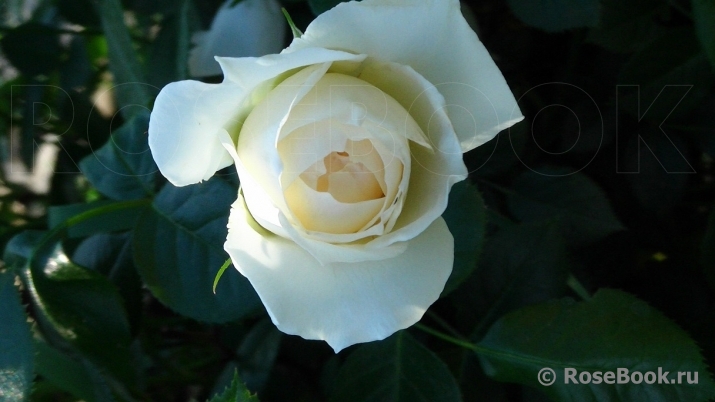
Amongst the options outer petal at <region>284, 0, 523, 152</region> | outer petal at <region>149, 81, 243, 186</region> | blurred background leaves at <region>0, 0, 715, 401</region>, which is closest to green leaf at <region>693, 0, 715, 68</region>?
blurred background leaves at <region>0, 0, 715, 401</region>

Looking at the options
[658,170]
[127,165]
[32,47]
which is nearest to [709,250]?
[658,170]

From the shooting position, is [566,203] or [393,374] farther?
[566,203]

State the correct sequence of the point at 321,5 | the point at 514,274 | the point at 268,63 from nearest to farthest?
the point at 268,63
the point at 321,5
the point at 514,274

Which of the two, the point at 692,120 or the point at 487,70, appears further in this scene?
the point at 692,120

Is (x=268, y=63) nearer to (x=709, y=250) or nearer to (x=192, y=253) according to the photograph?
(x=192, y=253)

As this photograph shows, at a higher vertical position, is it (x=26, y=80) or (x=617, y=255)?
(x=26, y=80)

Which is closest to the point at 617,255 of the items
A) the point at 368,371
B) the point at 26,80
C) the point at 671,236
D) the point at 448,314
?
the point at 671,236

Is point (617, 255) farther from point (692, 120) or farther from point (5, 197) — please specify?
point (5, 197)
